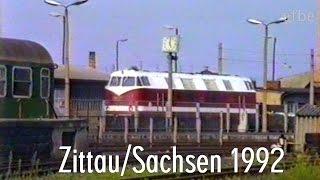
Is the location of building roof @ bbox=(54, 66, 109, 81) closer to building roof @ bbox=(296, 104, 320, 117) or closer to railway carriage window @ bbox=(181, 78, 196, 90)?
railway carriage window @ bbox=(181, 78, 196, 90)

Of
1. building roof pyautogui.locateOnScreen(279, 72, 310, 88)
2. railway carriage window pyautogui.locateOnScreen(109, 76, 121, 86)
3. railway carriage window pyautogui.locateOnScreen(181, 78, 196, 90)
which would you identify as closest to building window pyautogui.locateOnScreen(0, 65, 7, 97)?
railway carriage window pyautogui.locateOnScreen(109, 76, 121, 86)

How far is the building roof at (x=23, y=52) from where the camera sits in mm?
21203

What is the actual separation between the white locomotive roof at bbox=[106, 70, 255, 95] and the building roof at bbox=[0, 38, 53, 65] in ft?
69.3

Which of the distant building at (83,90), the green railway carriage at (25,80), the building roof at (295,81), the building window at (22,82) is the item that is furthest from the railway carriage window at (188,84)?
the building roof at (295,81)

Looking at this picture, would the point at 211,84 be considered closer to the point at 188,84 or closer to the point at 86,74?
the point at 188,84

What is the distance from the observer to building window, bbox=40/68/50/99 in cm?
2230

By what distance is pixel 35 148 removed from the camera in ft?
65.7

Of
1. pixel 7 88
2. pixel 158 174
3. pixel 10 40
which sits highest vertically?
pixel 10 40

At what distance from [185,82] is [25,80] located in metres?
25.0

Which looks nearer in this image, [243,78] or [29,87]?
[29,87]

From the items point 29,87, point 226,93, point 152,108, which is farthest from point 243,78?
point 29,87

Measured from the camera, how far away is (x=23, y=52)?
2189 cm

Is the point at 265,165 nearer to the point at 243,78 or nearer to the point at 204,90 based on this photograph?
the point at 204,90

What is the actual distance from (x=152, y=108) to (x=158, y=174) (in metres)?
27.2
